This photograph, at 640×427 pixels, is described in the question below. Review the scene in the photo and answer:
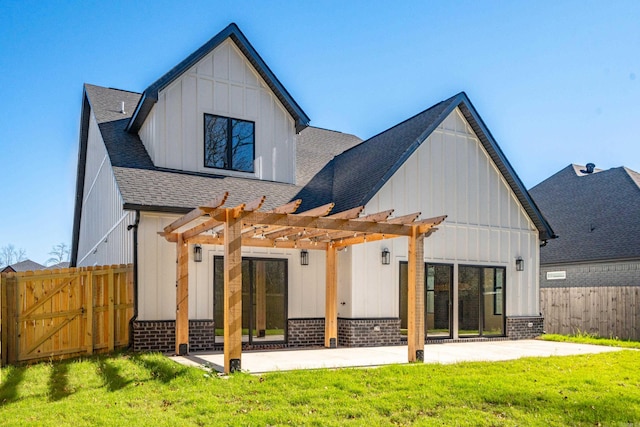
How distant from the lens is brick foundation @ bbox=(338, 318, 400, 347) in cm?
1303

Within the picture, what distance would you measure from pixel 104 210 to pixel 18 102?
6344 mm

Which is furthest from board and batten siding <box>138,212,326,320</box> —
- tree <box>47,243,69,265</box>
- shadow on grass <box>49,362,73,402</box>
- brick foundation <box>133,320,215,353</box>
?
tree <box>47,243,69,265</box>

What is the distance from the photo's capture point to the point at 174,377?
829cm

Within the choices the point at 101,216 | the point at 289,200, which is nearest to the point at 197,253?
the point at 289,200

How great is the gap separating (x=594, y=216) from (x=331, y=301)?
1413 centimetres

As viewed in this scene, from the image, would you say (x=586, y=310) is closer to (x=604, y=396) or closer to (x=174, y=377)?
(x=604, y=396)

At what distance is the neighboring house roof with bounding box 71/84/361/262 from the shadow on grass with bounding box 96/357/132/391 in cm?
312

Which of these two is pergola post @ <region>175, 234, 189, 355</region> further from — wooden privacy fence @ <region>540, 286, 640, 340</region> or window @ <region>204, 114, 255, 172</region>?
wooden privacy fence @ <region>540, 286, 640, 340</region>

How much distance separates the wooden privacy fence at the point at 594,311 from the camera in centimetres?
1600

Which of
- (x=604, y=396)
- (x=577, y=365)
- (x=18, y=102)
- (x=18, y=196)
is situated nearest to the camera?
(x=604, y=396)

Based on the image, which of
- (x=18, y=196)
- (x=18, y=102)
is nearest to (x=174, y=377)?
(x=18, y=102)

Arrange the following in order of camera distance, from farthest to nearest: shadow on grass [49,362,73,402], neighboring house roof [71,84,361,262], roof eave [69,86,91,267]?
1. roof eave [69,86,91,267]
2. neighboring house roof [71,84,361,262]
3. shadow on grass [49,362,73,402]

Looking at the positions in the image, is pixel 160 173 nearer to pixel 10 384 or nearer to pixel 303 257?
pixel 303 257

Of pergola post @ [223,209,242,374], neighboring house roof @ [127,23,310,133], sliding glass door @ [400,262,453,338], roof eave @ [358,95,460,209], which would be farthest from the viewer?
sliding glass door @ [400,262,453,338]
